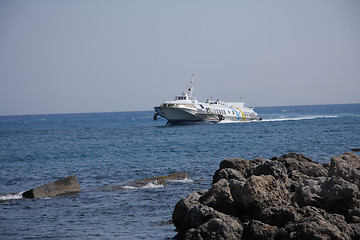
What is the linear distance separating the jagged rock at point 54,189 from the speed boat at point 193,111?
51897mm

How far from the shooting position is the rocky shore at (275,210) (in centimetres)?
1037

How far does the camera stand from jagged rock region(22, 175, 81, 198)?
1848cm

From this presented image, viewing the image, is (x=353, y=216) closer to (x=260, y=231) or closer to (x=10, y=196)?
(x=260, y=231)

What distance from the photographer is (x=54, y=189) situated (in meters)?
18.9

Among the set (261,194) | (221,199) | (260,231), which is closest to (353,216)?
(261,194)

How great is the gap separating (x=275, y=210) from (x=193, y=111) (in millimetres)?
63411

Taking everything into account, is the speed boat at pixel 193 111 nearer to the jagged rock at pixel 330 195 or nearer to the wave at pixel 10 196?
the wave at pixel 10 196

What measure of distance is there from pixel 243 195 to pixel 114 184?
11.0 m

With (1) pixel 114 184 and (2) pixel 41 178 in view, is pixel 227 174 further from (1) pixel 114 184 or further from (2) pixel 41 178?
(2) pixel 41 178

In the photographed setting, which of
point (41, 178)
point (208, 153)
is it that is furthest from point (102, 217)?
point (208, 153)

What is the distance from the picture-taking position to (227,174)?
49.9ft

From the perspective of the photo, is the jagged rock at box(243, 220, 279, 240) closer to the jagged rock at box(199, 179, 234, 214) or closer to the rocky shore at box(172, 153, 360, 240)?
the rocky shore at box(172, 153, 360, 240)

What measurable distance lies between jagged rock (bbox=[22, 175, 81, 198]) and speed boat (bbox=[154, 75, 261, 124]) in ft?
170

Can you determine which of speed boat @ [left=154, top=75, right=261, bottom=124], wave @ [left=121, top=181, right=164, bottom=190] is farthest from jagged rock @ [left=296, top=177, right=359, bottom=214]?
speed boat @ [left=154, top=75, right=261, bottom=124]
